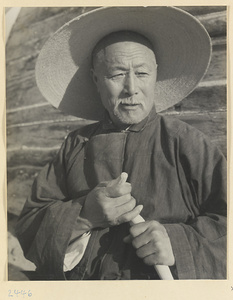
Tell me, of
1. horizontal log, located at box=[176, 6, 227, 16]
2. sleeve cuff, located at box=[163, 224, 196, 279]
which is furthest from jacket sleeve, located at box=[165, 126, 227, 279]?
horizontal log, located at box=[176, 6, 227, 16]

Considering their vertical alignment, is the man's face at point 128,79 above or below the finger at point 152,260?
above

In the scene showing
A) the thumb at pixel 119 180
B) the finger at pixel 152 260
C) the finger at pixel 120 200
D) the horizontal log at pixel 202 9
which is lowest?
the finger at pixel 152 260

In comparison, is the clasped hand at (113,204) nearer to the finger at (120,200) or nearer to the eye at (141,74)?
the finger at (120,200)

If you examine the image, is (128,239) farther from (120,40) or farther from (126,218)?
(120,40)

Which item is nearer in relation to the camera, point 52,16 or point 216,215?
point 216,215

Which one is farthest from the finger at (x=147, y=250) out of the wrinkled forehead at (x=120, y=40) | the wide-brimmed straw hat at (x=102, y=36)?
the wrinkled forehead at (x=120, y=40)
